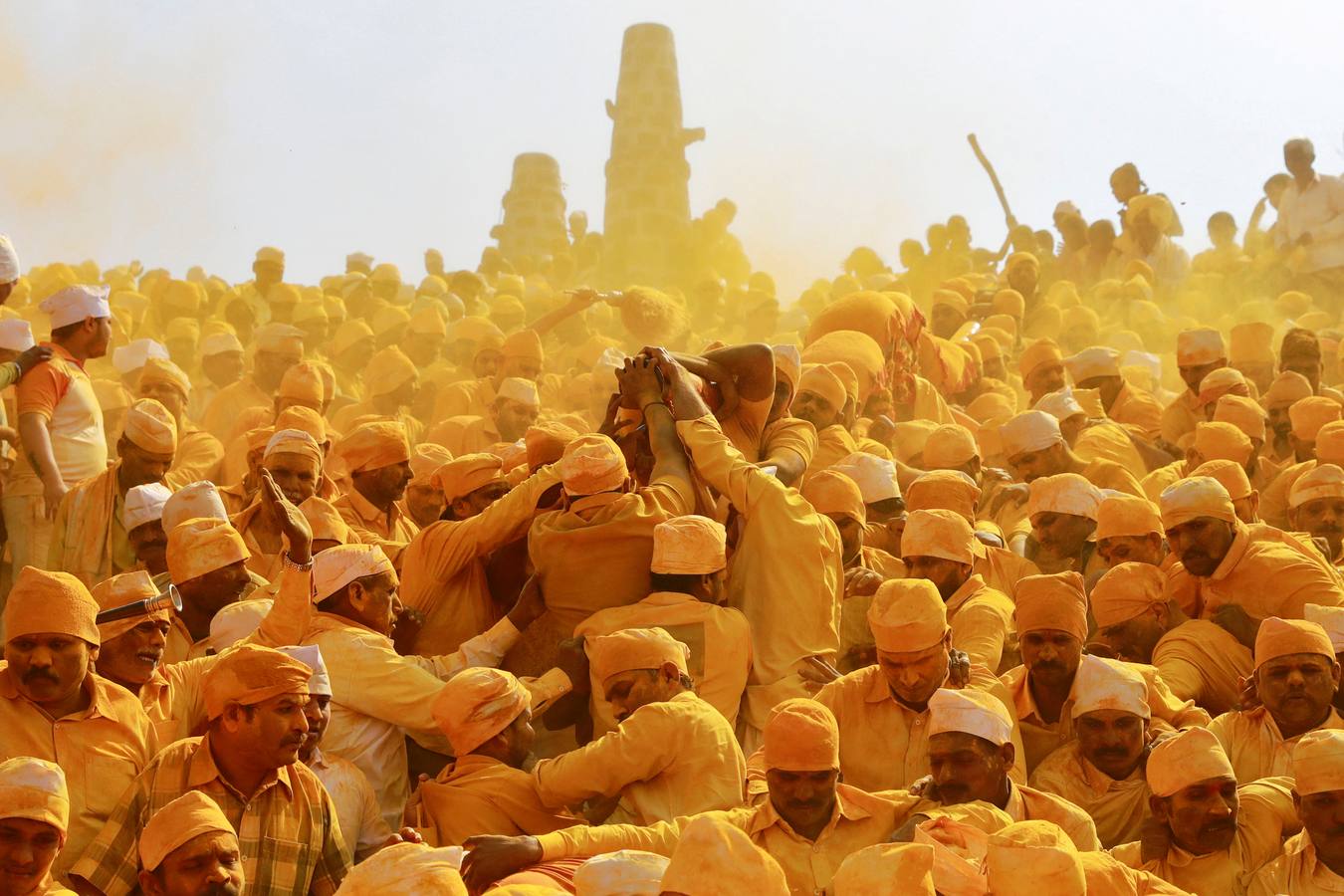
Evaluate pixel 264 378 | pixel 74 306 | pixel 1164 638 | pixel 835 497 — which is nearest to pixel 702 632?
pixel 835 497

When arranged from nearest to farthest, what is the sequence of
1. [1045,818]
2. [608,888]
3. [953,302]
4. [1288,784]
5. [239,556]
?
[608,888] < [1045,818] < [1288,784] < [239,556] < [953,302]

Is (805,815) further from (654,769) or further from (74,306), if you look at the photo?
(74,306)

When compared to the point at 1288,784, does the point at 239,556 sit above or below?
above

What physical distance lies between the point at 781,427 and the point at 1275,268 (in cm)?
1483

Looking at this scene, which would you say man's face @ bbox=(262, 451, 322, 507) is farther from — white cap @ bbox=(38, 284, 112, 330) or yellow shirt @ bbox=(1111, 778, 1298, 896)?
yellow shirt @ bbox=(1111, 778, 1298, 896)

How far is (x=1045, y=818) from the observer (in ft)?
23.6

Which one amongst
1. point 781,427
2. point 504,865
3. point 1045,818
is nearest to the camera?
point 504,865

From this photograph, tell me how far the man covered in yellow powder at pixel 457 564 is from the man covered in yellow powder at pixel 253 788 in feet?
6.13

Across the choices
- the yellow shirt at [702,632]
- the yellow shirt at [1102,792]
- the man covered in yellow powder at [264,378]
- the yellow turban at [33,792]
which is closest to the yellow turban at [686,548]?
the yellow shirt at [702,632]

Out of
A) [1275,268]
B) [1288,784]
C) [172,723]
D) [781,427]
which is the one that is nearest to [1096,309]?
[1275,268]

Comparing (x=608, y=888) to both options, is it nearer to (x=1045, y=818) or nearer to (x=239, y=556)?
(x=1045, y=818)

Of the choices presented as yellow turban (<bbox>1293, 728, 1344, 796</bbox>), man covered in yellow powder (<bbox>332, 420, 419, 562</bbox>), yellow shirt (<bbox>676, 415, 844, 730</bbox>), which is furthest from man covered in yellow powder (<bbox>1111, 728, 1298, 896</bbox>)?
man covered in yellow powder (<bbox>332, 420, 419, 562</bbox>)

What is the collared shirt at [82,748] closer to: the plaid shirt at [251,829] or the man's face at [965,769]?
the plaid shirt at [251,829]

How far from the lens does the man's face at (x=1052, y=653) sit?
8477mm
